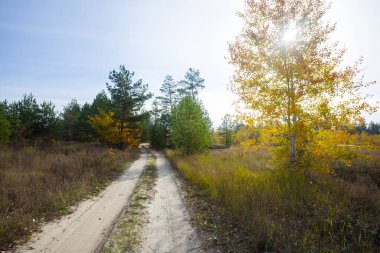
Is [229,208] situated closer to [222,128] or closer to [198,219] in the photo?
[198,219]

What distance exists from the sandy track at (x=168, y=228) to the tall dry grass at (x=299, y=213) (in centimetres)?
128

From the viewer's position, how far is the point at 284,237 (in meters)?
4.50

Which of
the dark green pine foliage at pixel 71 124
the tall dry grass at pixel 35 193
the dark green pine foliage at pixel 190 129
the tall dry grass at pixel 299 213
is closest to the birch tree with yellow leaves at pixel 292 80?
the tall dry grass at pixel 299 213

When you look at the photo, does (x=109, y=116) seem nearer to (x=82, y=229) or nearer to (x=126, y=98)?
(x=126, y=98)

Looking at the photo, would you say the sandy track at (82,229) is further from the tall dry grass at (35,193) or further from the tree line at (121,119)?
the tree line at (121,119)

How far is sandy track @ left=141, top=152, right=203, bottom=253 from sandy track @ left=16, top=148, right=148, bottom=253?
1045 mm

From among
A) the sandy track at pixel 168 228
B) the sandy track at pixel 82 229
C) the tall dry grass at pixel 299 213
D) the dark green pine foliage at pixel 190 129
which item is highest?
the dark green pine foliage at pixel 190 129

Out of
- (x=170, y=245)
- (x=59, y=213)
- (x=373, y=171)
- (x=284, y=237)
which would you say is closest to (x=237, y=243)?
(x=284, y=237)

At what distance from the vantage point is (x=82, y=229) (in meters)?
5.36

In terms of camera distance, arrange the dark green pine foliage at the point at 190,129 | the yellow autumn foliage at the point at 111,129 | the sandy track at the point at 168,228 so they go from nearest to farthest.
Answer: the sandy track at the point at 168,228 → the dark green pine foliage at the point at 190,129 → the yellow autumn foliage at the point at 111,129

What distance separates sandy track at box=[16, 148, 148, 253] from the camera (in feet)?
14.6

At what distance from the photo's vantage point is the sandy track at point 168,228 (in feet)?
15.0

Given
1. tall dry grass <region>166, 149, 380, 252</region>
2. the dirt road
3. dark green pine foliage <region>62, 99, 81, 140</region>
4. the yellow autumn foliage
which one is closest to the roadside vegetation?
the dirt road

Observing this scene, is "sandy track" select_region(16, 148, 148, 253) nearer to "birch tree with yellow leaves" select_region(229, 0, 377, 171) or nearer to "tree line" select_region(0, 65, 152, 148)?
"birch tree with yellow leaves" select_region(229, 0, 377, 171)
